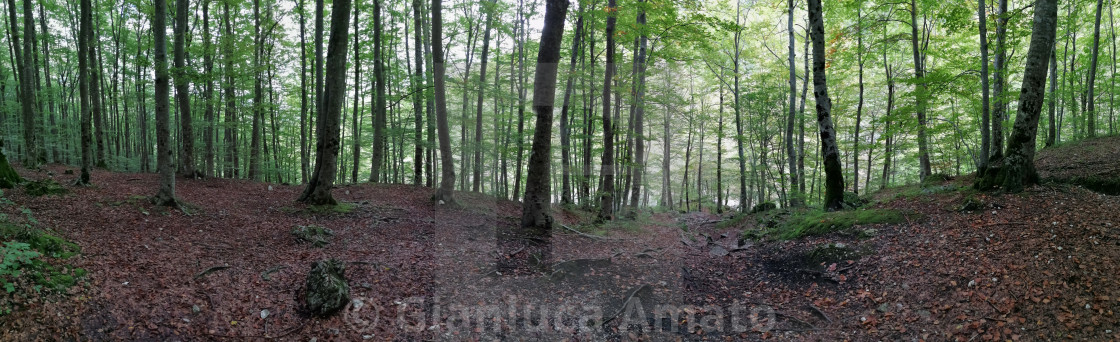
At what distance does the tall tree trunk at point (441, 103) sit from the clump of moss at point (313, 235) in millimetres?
4111

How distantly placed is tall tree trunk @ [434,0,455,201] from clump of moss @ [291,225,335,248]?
411 centimetres

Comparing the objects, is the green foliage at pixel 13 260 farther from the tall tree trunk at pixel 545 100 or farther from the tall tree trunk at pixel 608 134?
the tall tree trunk at pixel 608 134

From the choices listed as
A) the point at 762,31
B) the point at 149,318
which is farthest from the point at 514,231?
the point at 762,31

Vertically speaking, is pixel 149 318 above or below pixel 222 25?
below

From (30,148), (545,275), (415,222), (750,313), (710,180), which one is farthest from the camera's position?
(710,180)

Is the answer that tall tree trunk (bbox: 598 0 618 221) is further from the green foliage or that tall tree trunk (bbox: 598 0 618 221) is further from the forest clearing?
the green foliage

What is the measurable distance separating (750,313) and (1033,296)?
2535mm

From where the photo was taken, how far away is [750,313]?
552 centimetres

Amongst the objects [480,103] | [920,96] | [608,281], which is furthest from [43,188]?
[920,96]

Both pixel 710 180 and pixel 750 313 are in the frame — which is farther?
pixel 710 180

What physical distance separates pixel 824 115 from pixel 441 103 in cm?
862

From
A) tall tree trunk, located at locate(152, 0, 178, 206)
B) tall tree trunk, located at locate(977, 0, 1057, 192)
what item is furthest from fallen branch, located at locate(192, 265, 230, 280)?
tall tree trunk, located at locate(977, 0, 1057, 192)

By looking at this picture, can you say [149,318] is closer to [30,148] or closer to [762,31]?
[30,148]

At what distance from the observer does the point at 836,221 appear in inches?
311
